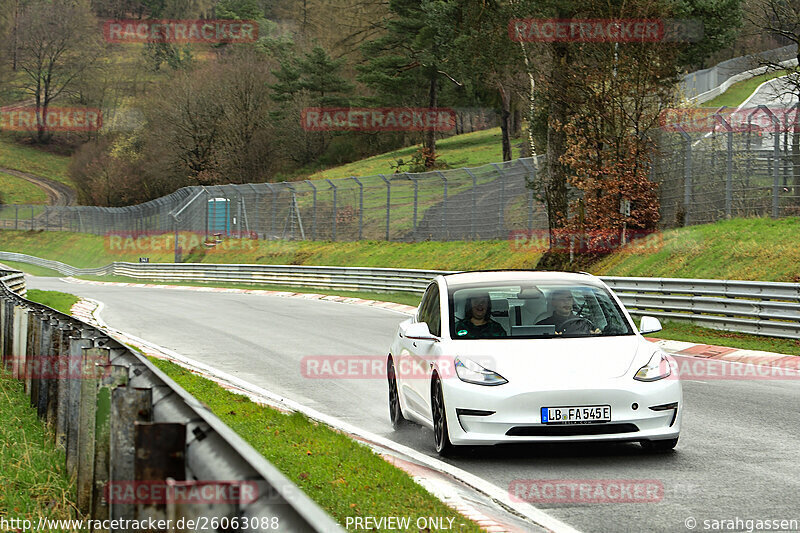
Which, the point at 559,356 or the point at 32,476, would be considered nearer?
the point at 32,476

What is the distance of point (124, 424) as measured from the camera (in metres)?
4.15

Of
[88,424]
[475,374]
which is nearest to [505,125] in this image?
[475,374]

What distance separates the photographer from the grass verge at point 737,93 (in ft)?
211

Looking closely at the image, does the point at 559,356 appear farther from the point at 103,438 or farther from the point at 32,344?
the point at 103,438

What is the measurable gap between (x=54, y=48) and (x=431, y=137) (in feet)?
221

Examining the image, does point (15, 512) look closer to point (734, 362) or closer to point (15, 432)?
point (15, 432)

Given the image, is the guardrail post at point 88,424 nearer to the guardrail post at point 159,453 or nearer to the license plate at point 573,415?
the guardrail post at point 159,453

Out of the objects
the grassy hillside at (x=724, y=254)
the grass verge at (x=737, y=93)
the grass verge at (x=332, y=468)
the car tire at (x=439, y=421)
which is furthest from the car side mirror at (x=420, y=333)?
the grass verge at (x=737, y=93)

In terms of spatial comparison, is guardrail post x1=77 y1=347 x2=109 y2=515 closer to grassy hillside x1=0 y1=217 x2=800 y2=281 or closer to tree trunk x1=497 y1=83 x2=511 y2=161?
grassy hillside x1=0 y1=217 x2=800 y2=281

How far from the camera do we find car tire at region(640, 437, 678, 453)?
8.69 m

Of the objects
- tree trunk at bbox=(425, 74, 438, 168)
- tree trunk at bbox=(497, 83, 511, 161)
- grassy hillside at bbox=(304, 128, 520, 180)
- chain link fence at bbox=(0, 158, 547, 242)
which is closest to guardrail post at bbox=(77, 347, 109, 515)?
chain link fence at bbox=(0, 158, 547, 242)

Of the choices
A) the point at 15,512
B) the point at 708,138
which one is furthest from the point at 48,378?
the point at 708,138

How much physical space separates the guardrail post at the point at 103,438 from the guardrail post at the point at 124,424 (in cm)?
56

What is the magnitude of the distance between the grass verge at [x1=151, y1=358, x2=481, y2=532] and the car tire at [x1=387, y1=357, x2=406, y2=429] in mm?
878
